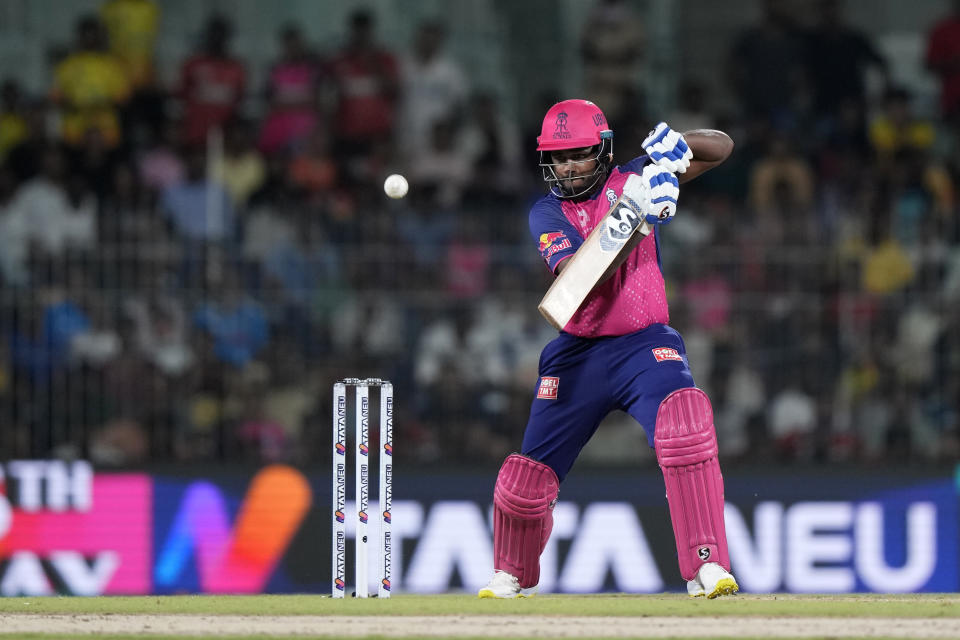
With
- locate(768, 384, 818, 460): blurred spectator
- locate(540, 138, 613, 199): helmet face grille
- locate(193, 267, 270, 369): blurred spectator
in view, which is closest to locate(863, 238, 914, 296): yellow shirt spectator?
locate(768, 384, 818, 460): blurred spectator

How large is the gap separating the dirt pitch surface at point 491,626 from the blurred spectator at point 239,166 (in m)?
6.96

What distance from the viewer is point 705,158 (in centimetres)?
718

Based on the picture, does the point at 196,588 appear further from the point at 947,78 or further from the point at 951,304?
the point at 947,78

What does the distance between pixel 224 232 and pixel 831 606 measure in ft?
21.1

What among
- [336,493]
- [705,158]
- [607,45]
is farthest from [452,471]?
[607,45]

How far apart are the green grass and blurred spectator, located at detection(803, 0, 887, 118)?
24.9 ft

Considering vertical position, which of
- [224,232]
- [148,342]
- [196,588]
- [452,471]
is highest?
[224,232]

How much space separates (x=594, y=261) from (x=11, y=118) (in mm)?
8285

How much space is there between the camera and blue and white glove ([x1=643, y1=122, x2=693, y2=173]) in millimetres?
6883

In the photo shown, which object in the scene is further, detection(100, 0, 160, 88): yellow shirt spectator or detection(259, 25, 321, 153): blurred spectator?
detection(100, 0, 160, 88): yellow shirt spectator

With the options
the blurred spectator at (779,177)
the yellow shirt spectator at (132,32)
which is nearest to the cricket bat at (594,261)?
the blurred spectator at (779,177)

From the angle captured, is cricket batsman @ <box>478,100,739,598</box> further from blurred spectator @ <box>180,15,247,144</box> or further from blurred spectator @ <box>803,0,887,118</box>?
blurred spectator @ <box>803,0,887,118</box>

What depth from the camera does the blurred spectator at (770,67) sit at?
14352mm

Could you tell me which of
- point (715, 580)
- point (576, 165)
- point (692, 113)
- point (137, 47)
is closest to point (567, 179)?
point (576, 165)
